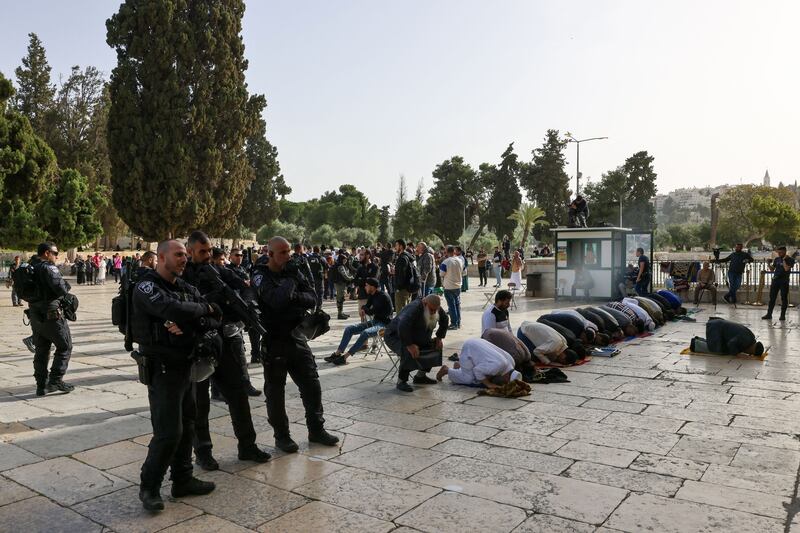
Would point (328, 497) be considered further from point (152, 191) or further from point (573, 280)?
point (152, 191)

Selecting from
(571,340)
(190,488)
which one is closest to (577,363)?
(571,340)

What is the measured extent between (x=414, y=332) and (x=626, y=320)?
227 inches

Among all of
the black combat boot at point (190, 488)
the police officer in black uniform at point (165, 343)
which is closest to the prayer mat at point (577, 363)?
the black combat boot at point (190, 488)

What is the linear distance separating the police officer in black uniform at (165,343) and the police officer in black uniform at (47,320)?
11.8 feet

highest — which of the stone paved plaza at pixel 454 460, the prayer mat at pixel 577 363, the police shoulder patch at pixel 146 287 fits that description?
the police shoulder patch at pixel 146 287

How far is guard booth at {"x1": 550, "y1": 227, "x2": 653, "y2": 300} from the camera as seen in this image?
56.7 feet

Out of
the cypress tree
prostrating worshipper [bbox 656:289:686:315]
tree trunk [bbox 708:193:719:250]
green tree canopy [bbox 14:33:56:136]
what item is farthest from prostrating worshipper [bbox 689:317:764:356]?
tree trunk [bbox 708:193:719:250]

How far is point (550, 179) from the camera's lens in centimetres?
6116

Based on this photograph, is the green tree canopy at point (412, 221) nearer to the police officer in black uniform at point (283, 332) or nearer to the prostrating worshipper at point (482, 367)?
the prostrating worshipper at point (482, 367)

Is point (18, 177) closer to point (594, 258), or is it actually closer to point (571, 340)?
point (594, 258)

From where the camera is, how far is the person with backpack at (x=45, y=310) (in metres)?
6.66

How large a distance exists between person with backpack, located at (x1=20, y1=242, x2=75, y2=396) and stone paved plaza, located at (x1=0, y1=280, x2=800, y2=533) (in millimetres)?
281

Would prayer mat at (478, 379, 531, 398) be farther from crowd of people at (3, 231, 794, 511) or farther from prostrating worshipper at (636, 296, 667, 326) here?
prostrating worshipper at (636, 296, 667, 326)

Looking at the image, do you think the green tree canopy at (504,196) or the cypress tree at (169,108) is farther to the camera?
the green tree canopy at (504,196)
